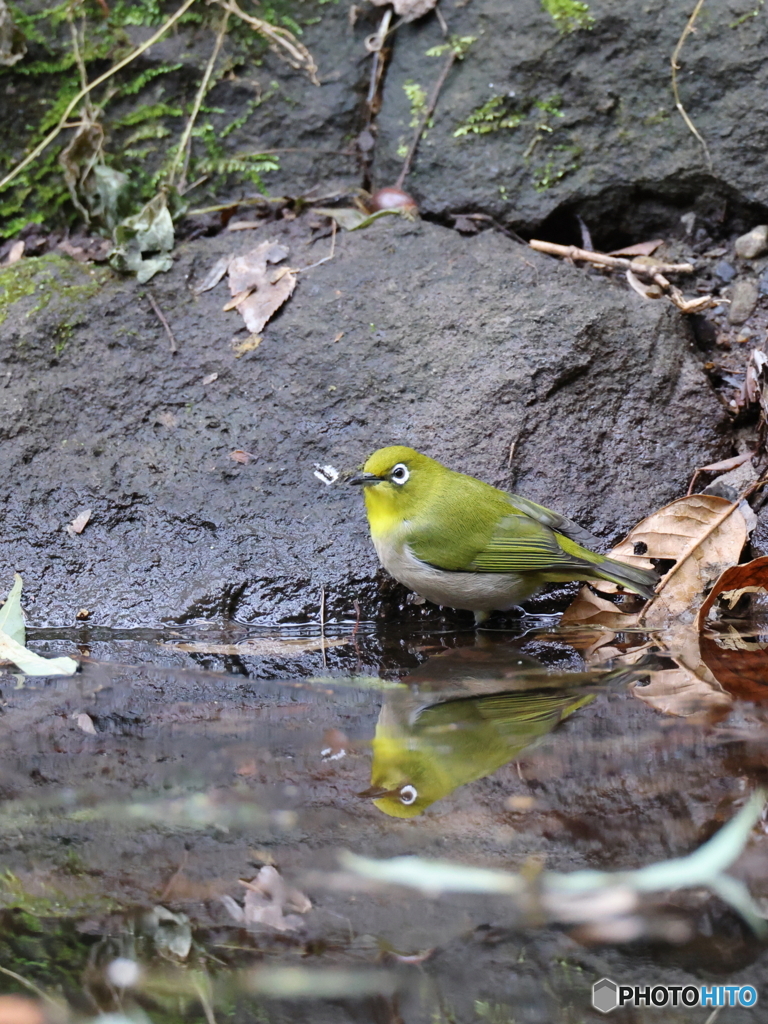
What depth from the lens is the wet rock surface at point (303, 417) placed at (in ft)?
14.5

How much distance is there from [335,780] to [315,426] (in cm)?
267

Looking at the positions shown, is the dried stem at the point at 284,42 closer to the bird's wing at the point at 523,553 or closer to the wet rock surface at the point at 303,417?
the wet rock surface at the point at 303,417

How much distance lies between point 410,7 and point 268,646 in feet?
14.6

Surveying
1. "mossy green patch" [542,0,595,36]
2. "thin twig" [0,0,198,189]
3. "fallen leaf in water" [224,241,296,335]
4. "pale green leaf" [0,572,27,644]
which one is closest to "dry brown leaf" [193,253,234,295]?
"fallen leaf in water" [224,241,296,335]

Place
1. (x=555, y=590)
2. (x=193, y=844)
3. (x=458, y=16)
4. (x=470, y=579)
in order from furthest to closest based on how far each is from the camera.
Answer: (x=458, y=16), (x=555, y=590), (x=470, y=579), (x=193, y=844)

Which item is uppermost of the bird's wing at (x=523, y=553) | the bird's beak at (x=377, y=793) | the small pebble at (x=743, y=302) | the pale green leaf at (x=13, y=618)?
the bird's beak at (x=377, y=793)

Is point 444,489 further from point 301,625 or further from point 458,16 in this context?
point 458,16

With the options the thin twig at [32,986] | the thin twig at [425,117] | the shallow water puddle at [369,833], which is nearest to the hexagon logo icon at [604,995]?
the shallow water puddle at [369,833]

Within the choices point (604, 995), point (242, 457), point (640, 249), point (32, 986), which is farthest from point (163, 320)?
point (604, 995)

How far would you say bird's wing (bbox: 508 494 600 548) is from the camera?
436 centimetres

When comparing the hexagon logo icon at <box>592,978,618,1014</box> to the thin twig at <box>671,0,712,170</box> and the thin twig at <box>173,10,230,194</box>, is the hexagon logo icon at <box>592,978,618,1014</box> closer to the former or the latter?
the thin twig at <box>671,0,712,170</box>

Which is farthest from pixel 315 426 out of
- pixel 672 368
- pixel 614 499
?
pixel 672 368

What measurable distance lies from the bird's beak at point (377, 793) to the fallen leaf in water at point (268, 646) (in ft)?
5.01

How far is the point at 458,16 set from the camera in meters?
6.06
